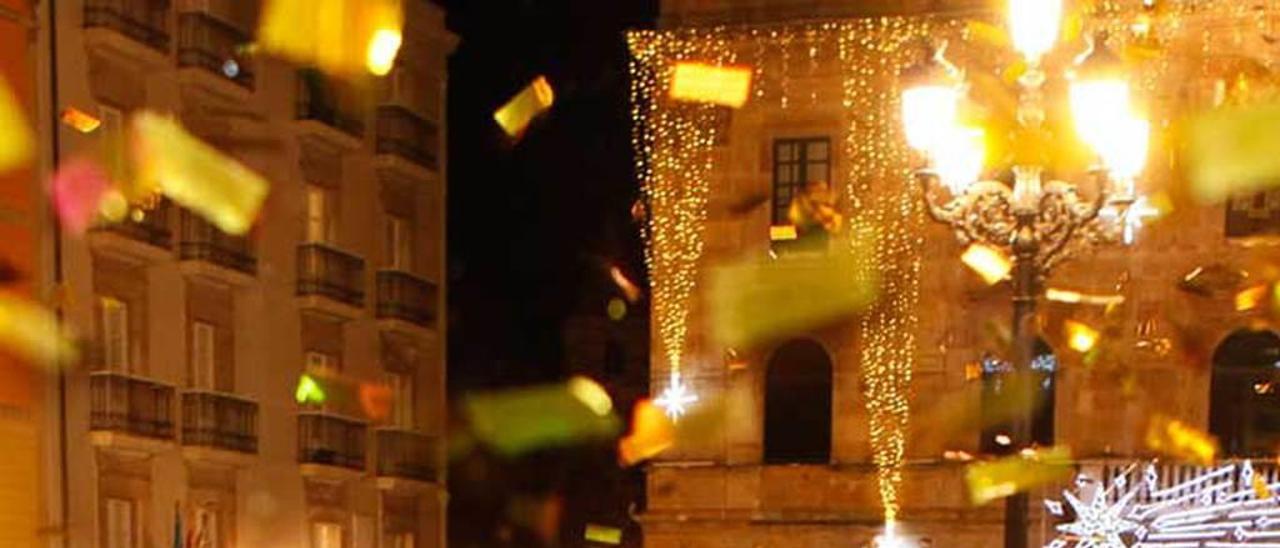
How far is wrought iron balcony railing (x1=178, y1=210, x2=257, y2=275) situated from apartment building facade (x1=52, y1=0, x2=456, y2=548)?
18mm

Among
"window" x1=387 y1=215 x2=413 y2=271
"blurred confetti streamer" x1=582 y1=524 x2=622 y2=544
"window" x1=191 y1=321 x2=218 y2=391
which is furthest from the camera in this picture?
"blurred confetti streamer" x1=582 y1=524 x2=622 y2=544

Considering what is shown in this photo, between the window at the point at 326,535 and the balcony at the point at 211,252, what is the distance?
97.7 inches

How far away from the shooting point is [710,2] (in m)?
12.4

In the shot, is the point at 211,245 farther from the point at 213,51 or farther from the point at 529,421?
the point at 529,421

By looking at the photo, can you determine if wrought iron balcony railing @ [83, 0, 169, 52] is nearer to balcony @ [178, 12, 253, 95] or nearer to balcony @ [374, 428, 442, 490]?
balcony @ [178, 12, 253, 95]

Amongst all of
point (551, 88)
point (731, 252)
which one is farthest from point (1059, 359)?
point (551, 88)

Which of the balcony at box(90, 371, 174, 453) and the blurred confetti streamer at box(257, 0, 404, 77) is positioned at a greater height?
the blurred confetti streamer at box(257, 0, 404, 77)

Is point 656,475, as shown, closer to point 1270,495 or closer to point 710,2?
point 710,2

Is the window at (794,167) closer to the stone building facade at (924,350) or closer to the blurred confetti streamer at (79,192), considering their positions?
the stone building facade at (924,350)

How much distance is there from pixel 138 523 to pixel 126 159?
282cm

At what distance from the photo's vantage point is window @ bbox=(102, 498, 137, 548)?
11883 mm

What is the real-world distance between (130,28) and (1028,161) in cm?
786

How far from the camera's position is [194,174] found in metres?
13.3

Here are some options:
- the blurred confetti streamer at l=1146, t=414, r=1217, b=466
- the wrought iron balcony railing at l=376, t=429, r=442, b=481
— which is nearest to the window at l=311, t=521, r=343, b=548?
the wrought iron balcony railing at l=376, t=429, r=442, b=481
